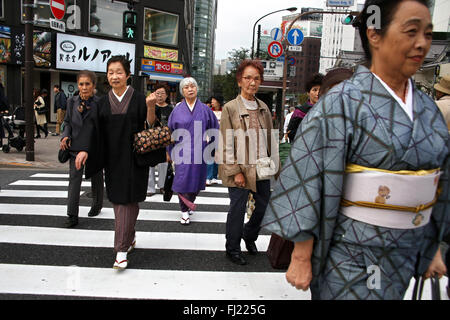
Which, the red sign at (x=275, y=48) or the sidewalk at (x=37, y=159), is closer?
the sidewalk at (x=37, y=159)

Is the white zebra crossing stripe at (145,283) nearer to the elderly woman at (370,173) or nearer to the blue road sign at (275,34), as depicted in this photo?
the elderly woman at (370,173)

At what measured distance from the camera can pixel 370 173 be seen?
1343 mm

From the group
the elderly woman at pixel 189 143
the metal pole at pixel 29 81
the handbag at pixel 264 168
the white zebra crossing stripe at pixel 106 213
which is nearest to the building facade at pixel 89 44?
the metal pole at pixel 29 81

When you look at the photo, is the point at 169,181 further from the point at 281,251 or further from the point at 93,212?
the point at 281,251

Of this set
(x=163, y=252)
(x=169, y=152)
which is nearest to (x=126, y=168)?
(x=163, y=252)

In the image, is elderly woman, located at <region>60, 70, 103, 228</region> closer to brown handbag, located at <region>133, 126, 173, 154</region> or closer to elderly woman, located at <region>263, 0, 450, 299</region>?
brown handbag, located at <region>133, 126, 173, 154</region>

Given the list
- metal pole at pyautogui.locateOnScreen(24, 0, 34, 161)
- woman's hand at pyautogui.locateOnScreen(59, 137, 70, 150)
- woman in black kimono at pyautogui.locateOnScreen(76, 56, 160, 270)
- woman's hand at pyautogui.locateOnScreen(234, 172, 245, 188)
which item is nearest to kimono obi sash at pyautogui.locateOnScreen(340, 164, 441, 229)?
woman's hand at pyautogui.locateOnScreen(234, 172, 245, 188)

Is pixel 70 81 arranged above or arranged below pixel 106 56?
below

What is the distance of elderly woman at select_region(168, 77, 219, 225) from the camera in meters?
→ 4.61

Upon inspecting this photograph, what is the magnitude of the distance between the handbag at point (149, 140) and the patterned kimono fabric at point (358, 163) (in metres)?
1.94

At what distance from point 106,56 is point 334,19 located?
4539 inches

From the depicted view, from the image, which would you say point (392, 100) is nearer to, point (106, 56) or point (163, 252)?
point (163, 252)

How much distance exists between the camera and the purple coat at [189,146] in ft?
15.1
